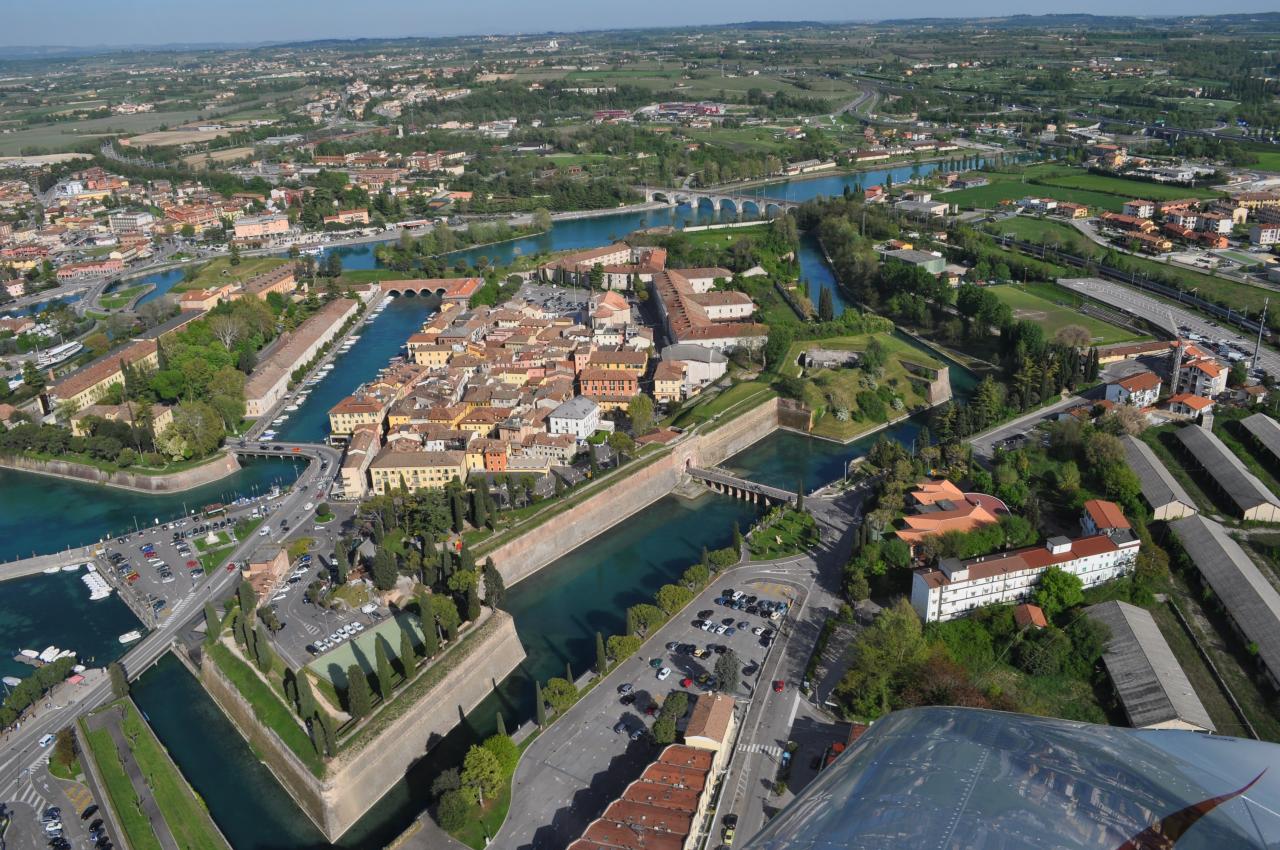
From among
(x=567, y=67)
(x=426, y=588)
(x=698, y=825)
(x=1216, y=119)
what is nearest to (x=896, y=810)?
(x=698, y=825)

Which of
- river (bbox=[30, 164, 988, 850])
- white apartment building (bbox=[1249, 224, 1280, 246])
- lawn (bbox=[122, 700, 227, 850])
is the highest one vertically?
white apartment building (bbox=[1249, 224, 1280, 246])

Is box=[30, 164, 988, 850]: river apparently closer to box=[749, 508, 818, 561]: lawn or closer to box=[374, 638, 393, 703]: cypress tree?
box=[749, 508, 818, 561]: lawn

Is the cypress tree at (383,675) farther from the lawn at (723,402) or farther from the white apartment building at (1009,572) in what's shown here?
the lawn at (723,402)

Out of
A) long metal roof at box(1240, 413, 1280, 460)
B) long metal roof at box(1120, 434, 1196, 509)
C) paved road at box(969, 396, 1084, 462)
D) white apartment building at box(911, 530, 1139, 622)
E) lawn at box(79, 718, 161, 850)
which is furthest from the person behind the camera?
paved road at box(969, 396, 1084, 462)

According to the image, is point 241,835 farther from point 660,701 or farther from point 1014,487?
point 1014,487

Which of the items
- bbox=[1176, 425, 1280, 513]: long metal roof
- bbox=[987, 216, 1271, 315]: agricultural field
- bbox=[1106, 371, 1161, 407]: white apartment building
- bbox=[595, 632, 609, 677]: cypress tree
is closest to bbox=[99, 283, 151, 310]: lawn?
bbox=[595, 632, 609, 677]: cypress tree

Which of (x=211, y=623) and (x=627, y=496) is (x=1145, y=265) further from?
(x=211, y=623)

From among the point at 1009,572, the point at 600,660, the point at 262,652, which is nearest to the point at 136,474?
the point at 262,652

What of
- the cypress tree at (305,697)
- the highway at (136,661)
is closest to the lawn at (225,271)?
the highway at (136,661)
